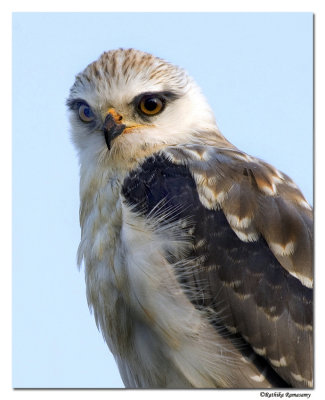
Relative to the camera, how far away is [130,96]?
5.20 m

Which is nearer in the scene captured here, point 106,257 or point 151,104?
point 106,257

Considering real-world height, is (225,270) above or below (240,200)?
below

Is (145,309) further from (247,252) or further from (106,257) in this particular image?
(247,252)

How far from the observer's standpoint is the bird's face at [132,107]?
5160mm

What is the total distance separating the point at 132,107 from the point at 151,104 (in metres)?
0.14

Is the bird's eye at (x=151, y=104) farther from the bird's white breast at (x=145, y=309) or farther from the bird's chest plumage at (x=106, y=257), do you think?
the bird's white breast at (x=145, y=309)

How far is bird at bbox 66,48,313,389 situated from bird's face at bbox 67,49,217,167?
57 mm

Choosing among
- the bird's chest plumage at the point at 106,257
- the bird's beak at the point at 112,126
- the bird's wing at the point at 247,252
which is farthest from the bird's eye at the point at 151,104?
the bird's wing at the point at 247,252

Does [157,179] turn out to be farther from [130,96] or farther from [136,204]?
[130,96]

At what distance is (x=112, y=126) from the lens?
5.13 meters

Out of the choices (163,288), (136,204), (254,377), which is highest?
(136,204)

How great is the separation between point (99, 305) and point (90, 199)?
61cm

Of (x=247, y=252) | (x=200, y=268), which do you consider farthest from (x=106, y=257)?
(x=247, y=252)

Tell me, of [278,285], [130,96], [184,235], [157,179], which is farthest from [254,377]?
[130,96]
